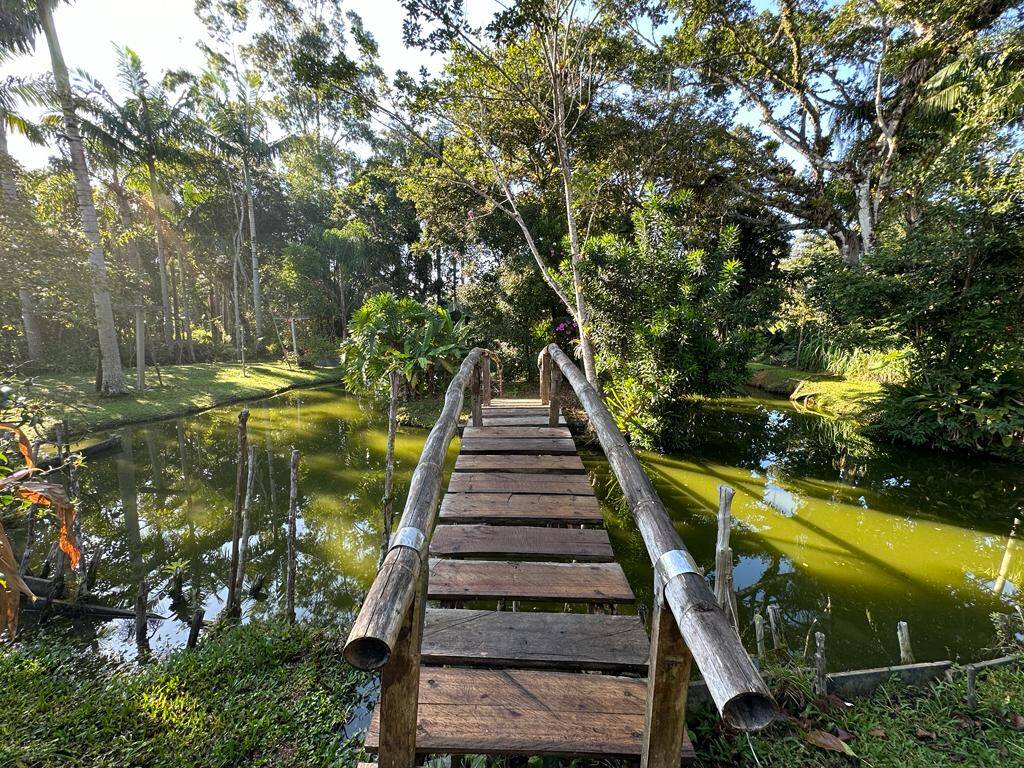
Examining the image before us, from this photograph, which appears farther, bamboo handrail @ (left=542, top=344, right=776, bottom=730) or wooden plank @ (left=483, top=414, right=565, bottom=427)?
wooden plank @ (left=483, top=414, right=565, bottom=427)

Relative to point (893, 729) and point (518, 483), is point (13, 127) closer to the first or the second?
point (518, 483)

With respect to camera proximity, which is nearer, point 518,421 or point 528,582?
point 528,582

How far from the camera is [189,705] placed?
2.79 metres

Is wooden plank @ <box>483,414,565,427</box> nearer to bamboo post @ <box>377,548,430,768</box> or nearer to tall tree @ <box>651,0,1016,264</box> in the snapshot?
bamboo post @ <box>377,548,430,768</box>

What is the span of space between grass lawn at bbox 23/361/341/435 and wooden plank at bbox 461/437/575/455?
644 cm

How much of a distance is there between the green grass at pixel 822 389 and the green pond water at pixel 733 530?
1.34 meters

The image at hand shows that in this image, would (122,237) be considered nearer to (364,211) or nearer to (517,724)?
(364,211)

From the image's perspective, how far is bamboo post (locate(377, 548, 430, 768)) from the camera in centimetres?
111

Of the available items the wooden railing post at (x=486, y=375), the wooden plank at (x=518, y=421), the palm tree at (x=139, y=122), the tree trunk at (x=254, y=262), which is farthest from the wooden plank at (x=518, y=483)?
the tree trunk at (x=254, y=262)

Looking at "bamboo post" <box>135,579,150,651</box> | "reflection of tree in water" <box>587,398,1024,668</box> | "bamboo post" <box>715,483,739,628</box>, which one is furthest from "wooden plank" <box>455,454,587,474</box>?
"bamboo post" <box>135,579,150,651</box>

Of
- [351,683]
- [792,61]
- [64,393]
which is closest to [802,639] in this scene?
[351,683]

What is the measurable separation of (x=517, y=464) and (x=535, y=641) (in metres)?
1.99

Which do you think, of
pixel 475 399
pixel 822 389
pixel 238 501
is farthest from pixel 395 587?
pixel 822 389

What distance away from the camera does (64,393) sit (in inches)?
413
